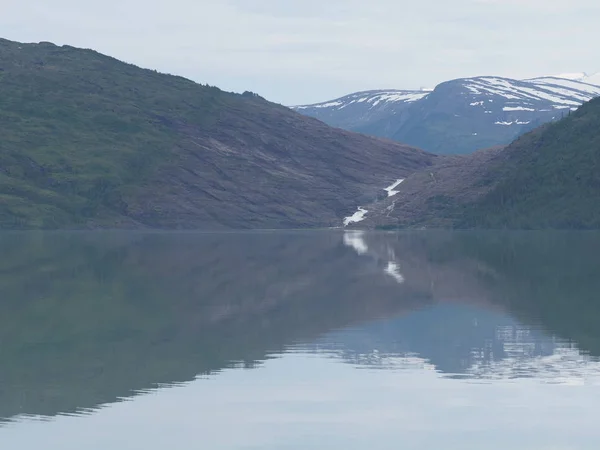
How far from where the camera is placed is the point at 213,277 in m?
91.6

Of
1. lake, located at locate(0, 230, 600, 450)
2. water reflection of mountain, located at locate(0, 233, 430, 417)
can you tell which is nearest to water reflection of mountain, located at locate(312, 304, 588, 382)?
lake, located at locate(0, 230, 600, 450)

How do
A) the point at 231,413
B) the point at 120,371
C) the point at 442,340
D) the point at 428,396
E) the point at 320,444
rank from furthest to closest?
1. the point at 442,340
2. the point at 120,371
3. the point at 428,396
4. the point at 231,413
5. the point at 320,444

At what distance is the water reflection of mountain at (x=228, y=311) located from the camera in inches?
1721

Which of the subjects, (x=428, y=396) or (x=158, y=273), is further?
Answer: (x=158, y=273)

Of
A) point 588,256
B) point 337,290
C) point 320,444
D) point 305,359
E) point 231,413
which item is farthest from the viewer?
point 588,256

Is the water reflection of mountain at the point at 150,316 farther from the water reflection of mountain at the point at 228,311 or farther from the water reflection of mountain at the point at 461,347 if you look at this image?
the water reflection of mountain at the point at 461,347

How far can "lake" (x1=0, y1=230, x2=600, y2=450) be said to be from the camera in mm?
32688

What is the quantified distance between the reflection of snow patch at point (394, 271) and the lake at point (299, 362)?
1192 mm

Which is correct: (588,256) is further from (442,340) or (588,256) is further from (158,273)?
(442,340)

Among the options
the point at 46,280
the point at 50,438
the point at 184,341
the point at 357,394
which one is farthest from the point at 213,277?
the point at 50,438

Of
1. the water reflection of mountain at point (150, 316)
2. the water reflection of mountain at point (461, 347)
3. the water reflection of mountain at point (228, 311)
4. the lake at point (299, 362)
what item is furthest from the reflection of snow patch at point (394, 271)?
the water reflection of mountain at point (461, 347)

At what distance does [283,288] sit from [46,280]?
2091cm

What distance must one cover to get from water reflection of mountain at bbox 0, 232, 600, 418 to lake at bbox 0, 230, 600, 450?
188mm

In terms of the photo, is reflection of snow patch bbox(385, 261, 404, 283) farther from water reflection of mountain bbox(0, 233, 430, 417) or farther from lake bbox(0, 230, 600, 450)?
water reflection of mountain bbox(0, 233, 430, 417)
